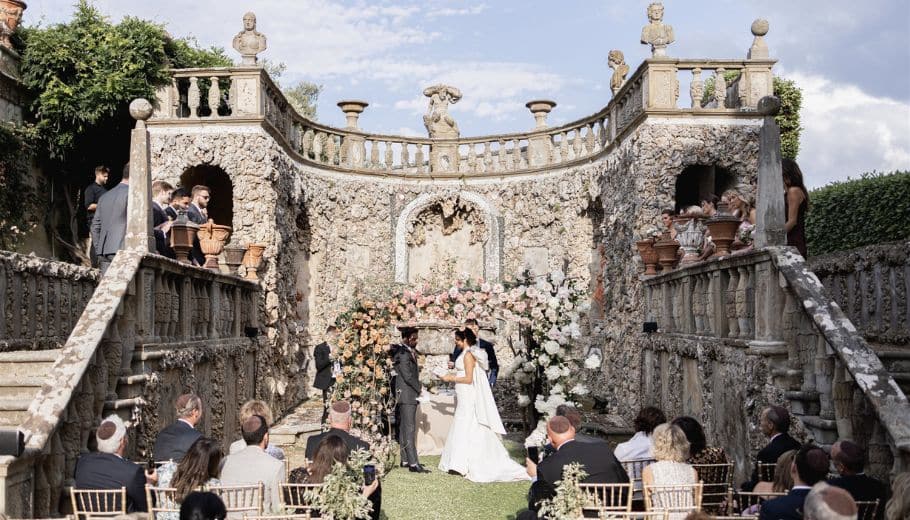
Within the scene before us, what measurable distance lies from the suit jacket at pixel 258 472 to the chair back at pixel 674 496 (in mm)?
2164

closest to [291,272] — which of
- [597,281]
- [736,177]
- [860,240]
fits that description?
[597,281]

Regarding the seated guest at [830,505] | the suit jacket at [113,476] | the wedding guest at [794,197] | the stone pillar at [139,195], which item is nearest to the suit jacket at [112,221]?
the stone pillar at [139,195]

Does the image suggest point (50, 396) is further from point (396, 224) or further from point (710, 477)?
point (396, 224)

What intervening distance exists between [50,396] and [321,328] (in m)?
12.0

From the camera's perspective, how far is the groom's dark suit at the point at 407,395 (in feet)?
34.3

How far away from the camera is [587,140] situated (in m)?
16.8

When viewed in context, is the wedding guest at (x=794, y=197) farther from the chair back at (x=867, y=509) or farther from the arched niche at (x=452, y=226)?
the arched niche at (x=452, y=226)

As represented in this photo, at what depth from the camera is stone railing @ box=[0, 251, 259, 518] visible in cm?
516

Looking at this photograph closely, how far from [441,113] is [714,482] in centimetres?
1430

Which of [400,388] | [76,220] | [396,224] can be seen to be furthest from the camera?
[396,224]

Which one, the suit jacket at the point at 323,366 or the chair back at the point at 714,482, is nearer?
the chair back at the point at 714,482

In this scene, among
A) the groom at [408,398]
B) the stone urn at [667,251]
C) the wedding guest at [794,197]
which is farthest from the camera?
the stone urn at [667,251]

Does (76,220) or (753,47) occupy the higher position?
(753,47)

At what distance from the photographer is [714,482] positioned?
5711mm
